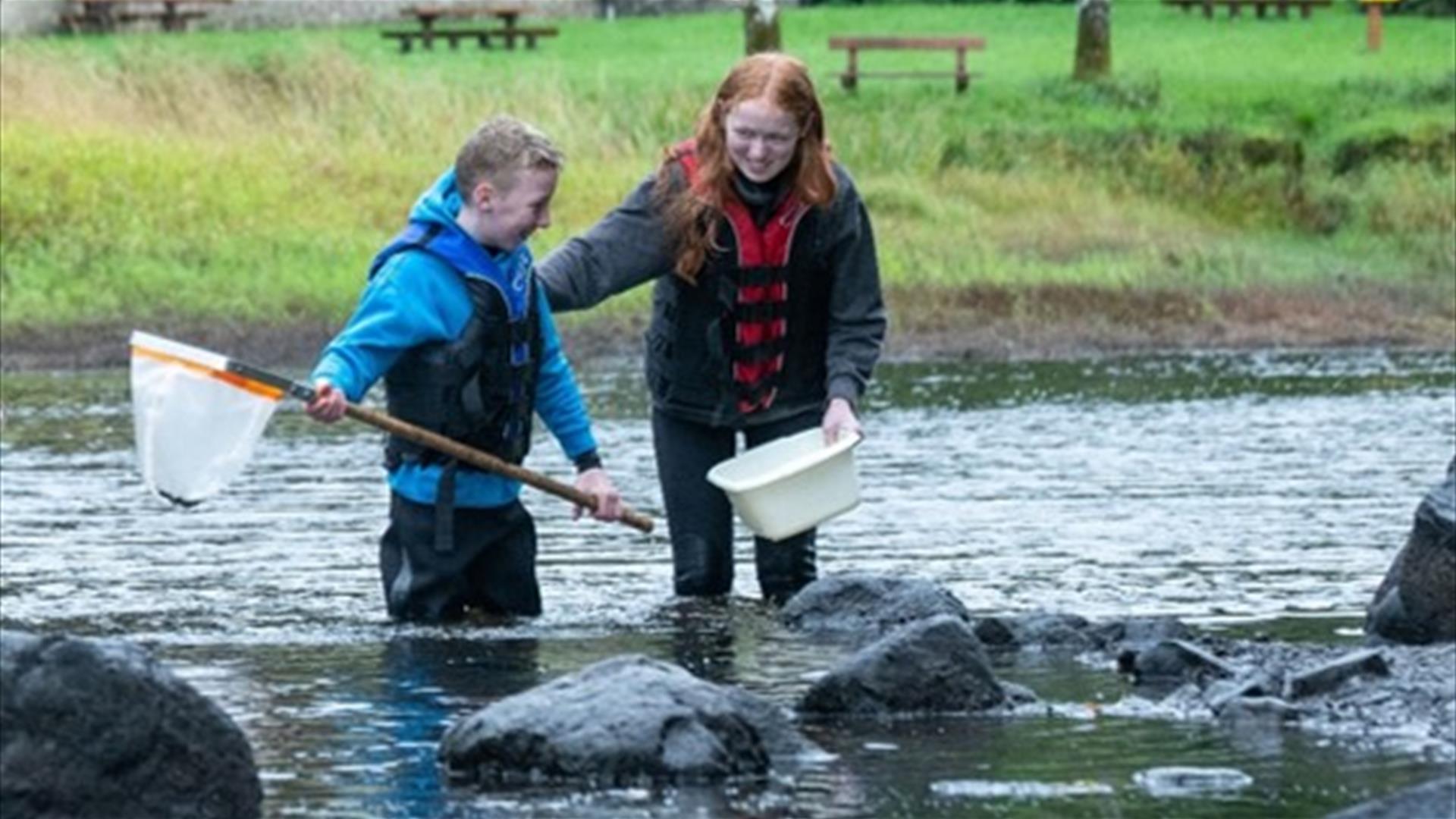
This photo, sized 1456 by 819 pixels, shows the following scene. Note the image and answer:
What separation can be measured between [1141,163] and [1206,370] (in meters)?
9.24

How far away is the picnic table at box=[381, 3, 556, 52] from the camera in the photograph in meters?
48.5

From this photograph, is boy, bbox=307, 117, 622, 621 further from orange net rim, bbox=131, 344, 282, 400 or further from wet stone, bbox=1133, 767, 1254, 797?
wet stone, bbox=1133, 767, 1254, 797

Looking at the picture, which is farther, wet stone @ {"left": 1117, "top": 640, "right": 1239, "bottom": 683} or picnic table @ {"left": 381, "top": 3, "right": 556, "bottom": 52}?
picnic table @ {"left": 381, "top": 3, "right": 556, "bottom": 52}

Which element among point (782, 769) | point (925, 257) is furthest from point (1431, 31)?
point (782, 769)

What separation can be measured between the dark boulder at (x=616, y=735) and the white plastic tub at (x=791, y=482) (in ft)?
7.53

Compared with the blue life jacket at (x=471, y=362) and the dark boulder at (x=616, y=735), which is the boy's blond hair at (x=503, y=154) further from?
the dark boulder at (x=616, y=735)

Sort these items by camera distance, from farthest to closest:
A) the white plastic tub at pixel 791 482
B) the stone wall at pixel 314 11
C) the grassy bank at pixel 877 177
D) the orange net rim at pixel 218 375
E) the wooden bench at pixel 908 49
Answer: the stone wall at pixel 314 11 → the wooden bench at pixel 908 49 → the grassy bank at pixel 877 177 → the white plastic tub at pixel 791 482 → the orange net rim at pixel 218 375

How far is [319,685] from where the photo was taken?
11.2 m

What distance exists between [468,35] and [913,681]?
39.6 meters

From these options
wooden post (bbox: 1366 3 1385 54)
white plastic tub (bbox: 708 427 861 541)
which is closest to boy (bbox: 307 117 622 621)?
white plastic tub (bbox: 708 427 861 541)

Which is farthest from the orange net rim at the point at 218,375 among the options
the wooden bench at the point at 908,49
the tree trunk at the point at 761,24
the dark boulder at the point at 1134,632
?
the tree trunk at the point at 761,24

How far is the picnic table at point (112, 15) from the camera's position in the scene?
1997 inches

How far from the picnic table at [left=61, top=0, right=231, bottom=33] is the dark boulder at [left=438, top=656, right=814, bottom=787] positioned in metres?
41.5

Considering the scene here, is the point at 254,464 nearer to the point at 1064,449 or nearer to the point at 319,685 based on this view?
the point at 1064,449
